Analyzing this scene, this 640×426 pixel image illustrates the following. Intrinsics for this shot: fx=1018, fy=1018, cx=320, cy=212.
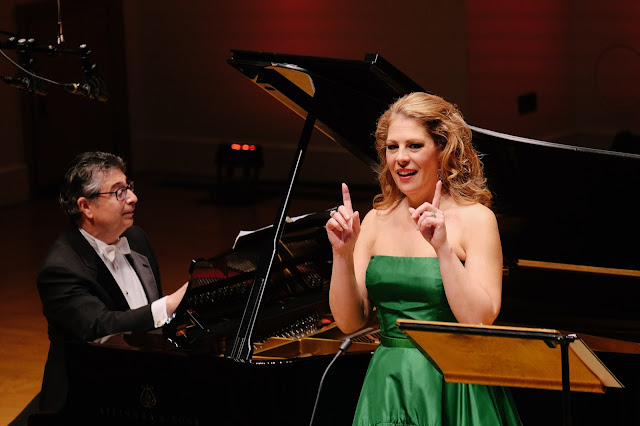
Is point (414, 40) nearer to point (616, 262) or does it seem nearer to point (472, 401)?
point (616, 262)

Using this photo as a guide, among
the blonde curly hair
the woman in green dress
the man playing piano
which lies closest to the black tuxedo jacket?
the man playing piano

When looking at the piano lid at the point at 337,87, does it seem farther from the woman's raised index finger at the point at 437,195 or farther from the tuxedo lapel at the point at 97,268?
the tuxedo lapel at the point at 97,268

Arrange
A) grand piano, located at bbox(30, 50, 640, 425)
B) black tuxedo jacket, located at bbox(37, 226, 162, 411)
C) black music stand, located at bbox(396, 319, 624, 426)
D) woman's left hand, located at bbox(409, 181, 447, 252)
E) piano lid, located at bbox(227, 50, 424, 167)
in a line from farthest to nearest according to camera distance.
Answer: black tuxedo jacket, located at bbox(37, 226, 162, 411) < grand piano, located at bbox(30, 50, 640, 425) < piano lid, located at bbox(227, 50, 424, 167) < woman's left hand, located at bbox(409, 181, 447, 252) < black music stand, located at bbox(396, 319, 624, 426)

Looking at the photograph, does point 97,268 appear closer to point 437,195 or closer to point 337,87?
point 337,87

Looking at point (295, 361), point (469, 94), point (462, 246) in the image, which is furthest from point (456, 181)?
point (469, 94)

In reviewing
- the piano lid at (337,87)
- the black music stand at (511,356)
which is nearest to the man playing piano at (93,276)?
the piano lid at (337,87)

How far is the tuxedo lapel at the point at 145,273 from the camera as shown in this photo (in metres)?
3.53

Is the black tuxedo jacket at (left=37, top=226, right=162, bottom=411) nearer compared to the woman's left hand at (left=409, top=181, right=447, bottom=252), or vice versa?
the woman's left hand at (left=409, top=181, right=447, bottom=252)

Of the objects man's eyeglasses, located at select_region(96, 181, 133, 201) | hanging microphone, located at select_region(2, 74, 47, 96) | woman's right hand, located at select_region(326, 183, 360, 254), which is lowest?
woman's right hand, located at select_region(326, 183, 360, 254)

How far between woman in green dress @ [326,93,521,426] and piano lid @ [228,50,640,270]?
0.48 meters

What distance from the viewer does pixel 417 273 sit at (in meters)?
2.45

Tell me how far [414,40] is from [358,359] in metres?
6.46

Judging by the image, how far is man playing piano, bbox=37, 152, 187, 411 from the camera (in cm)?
321

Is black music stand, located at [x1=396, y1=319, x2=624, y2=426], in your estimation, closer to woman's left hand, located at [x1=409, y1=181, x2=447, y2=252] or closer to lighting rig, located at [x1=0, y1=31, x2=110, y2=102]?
woman's left hand, located at [x1=409, y1=181, x2=447, y2=252]
